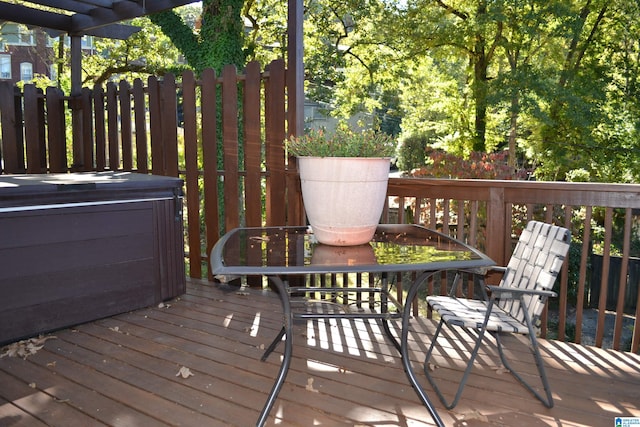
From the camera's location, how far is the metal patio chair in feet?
7.13

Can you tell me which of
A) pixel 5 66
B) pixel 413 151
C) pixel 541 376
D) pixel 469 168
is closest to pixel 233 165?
pixel 541 376

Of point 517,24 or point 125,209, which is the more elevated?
point 517,24

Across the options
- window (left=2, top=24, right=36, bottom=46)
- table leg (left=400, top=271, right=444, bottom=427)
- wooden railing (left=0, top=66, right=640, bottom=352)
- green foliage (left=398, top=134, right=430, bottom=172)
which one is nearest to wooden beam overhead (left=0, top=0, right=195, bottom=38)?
wooden railing (left=0, top=66, right=640, bottom=352)

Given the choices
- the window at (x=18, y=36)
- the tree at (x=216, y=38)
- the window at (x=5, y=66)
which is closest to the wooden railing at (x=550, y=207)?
the tree at (x=216, y=38)

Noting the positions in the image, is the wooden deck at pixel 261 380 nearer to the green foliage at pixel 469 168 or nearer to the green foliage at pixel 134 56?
the green foliage at pixel 469 168

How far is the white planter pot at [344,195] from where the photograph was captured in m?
2.19

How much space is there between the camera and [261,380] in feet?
8.16

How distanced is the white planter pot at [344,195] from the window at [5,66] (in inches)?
913

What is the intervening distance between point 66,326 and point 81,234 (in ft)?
1.91

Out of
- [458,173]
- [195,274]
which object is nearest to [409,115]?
[458,173]

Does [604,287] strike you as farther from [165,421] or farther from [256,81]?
[256,81]

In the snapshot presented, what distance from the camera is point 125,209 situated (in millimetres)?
3350

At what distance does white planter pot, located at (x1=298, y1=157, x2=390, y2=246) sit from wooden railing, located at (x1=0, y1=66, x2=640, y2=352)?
1233mm

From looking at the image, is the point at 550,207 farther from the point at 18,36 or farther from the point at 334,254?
the point at 18,36
